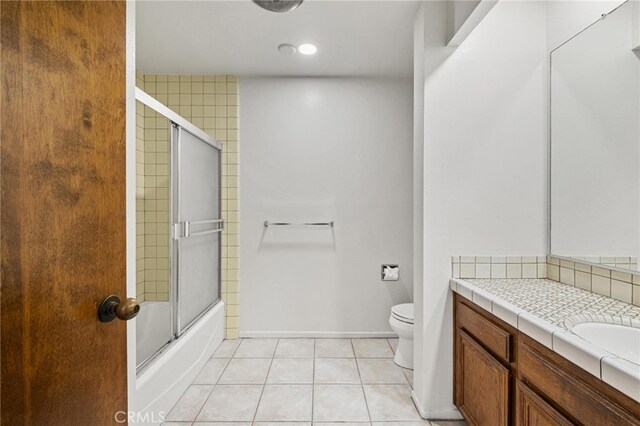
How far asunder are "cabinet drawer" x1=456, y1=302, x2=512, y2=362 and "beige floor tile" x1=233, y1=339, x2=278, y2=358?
1.51 meters

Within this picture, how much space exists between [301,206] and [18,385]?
Result: 95.2 inches

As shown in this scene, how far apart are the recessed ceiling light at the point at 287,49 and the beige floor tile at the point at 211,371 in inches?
90.8

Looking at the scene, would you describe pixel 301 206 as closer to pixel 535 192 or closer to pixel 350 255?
pixel 350 255

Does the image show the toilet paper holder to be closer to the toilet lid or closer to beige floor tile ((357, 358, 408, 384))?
the toilet lid

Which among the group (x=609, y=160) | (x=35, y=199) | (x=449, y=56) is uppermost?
(x=449, y=56)

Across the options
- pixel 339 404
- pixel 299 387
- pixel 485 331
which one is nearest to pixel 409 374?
pixel 339 404

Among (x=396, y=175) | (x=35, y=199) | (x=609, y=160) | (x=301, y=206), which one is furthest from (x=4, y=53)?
(x=396, y=175)

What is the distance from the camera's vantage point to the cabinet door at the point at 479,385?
132 centimetres

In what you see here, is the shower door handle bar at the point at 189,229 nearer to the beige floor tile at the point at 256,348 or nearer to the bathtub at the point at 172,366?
the bathtub at the point at 172,366

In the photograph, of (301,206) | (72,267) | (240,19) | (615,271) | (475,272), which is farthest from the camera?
(301,206)

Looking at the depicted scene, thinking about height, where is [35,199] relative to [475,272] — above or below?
above

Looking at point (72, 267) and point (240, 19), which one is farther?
point (240, 19)

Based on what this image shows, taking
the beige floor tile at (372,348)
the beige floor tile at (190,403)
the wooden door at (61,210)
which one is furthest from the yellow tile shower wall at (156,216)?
the beige floor tile at (372,348)

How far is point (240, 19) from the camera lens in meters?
2.06
